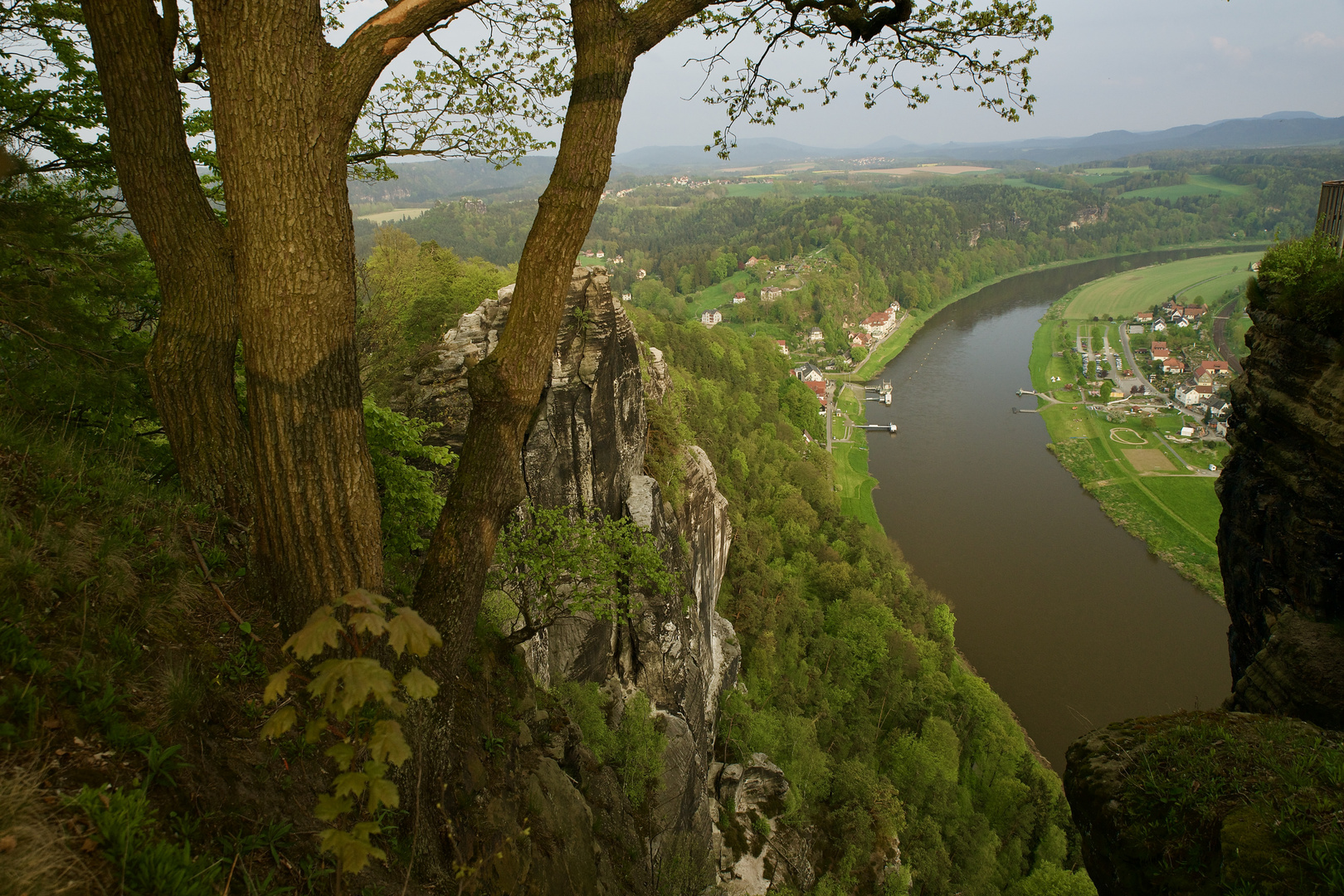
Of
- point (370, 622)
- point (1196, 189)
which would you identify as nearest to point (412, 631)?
point (370, 622)

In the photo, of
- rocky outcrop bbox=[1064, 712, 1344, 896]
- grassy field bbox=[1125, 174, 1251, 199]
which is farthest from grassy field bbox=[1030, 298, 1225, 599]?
grassy field bbox=[1125, 174, 1251, 199]

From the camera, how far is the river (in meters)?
20.8

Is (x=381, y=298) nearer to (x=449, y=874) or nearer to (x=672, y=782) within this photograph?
(x=672, y=782)

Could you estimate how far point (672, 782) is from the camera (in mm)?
10320

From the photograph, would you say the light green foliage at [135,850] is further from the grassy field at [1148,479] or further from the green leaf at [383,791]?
the grassy field at [1148,479]

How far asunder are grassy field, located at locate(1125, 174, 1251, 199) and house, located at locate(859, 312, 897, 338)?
99.9m

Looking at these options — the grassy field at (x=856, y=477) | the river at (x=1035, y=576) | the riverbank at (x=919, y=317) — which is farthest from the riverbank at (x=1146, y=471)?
the riverbank at (x=919, y=317)

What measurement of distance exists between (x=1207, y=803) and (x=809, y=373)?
53.9 m

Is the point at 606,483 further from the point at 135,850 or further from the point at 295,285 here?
the point at 135,850

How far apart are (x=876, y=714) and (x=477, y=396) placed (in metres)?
20.8

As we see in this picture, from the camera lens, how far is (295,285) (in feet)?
8.87

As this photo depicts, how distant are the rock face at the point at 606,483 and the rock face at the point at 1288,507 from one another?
24.2 feet

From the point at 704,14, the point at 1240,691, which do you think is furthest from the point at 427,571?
the point at 1240,691

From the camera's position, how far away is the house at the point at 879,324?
69.2 meters
